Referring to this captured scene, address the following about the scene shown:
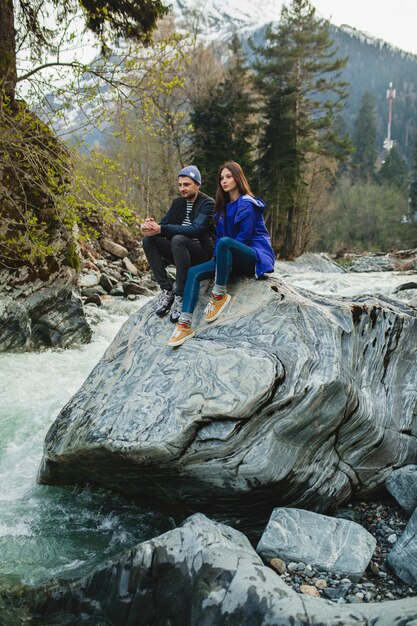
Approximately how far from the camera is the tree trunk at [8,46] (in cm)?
745

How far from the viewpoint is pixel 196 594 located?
279 cm

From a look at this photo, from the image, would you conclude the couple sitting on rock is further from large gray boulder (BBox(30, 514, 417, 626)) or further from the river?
large gray boulder (BBox(30, 514, 417, 626))

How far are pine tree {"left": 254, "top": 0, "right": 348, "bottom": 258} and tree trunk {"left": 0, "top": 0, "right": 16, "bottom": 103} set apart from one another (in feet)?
67.4

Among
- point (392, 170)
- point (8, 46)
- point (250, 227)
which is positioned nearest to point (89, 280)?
point (8, 46)

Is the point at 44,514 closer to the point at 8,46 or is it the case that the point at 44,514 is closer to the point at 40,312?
the point at 40,312

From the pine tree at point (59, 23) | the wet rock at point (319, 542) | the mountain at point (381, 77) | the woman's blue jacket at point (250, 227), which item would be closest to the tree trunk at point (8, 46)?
the pine tree at point (59, 23)

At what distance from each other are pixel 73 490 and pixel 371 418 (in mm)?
2895

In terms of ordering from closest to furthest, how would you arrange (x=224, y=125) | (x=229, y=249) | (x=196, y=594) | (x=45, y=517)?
(x=196, y=594) → (x=45, y=517) → (x=229, y=249) → (x=224, y=125)

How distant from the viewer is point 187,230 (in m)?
5.05

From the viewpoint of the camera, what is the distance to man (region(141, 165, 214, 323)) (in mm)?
4996

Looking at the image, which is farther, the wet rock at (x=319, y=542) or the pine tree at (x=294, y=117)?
the pine tree at (x=294, y=117)

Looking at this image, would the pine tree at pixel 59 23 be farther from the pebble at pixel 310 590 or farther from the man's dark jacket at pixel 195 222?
the pebble at pixel 310 590

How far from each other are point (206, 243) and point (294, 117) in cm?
2513

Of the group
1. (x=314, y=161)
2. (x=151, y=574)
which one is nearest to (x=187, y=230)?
(x=151, y=574)
